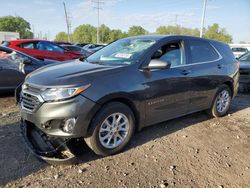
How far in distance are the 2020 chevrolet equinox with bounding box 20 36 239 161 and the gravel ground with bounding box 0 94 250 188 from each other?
21 cm

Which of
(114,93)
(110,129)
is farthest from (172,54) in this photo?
(110,129)

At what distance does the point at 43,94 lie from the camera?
3.26 metres

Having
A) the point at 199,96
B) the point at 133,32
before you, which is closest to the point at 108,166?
the point at 199,96

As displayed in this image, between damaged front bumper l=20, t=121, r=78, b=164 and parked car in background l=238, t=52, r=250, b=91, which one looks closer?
damaged front bumper l=20, t=121, r=78, b=164

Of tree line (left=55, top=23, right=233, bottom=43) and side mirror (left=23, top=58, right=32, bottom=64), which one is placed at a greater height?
tree line (left=55, top=23, right=233, bottom=43)

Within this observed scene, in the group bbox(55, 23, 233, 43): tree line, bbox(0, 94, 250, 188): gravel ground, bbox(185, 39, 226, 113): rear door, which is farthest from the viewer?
bbox(55, 23, 233, 43): tree line

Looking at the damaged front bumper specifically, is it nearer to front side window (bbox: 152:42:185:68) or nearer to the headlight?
the headlight

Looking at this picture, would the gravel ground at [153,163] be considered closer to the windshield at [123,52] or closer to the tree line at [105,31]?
the windshield at [123,52]

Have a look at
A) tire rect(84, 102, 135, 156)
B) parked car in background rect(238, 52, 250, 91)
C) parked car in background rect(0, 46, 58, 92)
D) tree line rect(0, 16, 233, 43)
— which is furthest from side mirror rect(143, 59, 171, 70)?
tree line rect(0, 16, 233, 43)

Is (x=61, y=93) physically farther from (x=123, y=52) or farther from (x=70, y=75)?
(x=123, y=52)

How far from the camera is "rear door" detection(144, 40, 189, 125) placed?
3.95 m

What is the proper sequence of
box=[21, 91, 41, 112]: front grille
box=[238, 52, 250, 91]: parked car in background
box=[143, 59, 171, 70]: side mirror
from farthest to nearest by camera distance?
1. box=[238, 52, 250, 91]: parked car in background
2. box=[143, 59, 171, 70]: side mirror
3. box=[21, 91, 41, 112]: front grille

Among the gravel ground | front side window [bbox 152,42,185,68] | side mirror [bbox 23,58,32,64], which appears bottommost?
the gravel ground

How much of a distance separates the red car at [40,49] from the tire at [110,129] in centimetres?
784
